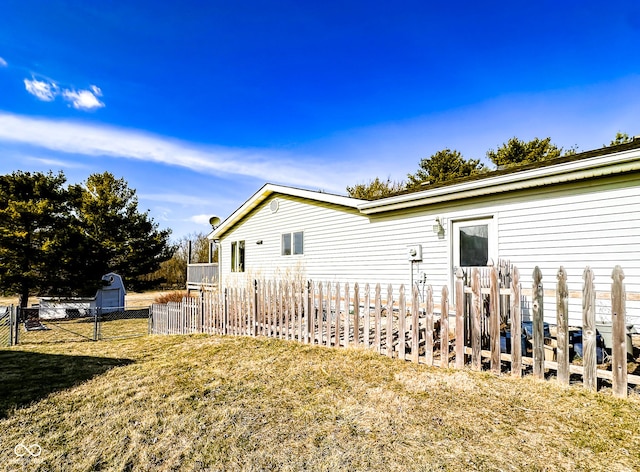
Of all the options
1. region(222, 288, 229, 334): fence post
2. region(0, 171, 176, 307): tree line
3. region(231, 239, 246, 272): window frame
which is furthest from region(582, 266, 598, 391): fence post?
region(0, 171, 176, 307): tree line

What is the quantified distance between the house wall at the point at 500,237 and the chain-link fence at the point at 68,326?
195 inches

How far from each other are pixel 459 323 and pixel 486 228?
3765 millimetres

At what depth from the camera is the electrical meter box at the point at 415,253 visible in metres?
7.98

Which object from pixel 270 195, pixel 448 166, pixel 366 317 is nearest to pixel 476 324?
pixel 366 317

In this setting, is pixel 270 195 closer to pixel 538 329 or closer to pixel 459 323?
pixel 459 323

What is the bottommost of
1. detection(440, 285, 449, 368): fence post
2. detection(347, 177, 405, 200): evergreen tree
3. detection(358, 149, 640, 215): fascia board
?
detection(440, 285, 449, 368): fence post

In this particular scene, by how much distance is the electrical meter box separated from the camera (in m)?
7.98

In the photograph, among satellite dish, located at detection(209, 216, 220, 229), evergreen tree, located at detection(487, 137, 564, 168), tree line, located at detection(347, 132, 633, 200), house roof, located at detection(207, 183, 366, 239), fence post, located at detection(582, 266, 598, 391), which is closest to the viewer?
fence post, located at detection(582, 266, 598, 391)

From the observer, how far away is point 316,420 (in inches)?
116

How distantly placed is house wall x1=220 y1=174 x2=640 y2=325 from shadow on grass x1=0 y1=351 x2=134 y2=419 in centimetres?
623

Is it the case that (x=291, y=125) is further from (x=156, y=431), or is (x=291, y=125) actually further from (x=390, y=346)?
(x=156, y=431)

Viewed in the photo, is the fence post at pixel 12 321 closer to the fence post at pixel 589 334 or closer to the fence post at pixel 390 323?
the fence post at pixel 390 323

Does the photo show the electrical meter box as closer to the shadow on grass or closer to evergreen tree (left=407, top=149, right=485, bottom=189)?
the shadow on grass

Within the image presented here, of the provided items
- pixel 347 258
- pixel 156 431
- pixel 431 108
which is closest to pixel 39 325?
pixel 347 258
